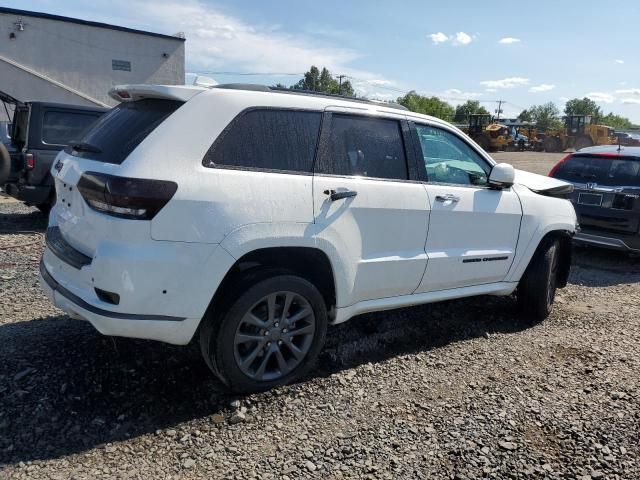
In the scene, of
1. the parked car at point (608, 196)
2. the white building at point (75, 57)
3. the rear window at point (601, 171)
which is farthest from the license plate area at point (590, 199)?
the white building at point (75, 57)

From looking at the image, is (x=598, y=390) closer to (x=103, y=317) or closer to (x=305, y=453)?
(x=305, y=453)

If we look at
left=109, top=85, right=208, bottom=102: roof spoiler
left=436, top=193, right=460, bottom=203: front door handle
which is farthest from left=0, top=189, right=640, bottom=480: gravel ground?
left=109, top=85, right=208, bottom=102: roof spoiler

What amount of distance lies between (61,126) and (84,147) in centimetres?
589

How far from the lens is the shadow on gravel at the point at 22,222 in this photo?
8188mm

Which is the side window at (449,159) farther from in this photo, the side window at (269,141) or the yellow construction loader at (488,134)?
the yellow construction loader at (488,134)

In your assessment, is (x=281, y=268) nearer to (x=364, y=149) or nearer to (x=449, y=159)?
(x=364, y=149)

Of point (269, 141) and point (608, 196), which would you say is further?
point (608, 196)

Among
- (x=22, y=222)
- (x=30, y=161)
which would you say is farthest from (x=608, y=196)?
(x=22, y=222)

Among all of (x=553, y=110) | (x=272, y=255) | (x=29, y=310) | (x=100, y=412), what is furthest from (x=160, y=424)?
(x=553, y=110)

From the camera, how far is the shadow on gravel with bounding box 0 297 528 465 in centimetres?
295

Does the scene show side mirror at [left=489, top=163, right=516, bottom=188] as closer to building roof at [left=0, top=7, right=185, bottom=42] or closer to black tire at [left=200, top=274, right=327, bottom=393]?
black tire at [left=200, top=274, right=327, bottom=393]

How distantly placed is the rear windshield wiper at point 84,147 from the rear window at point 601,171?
21.9 feet

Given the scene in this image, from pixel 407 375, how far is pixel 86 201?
7.88ft

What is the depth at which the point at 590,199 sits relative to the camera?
7297 millimetres
